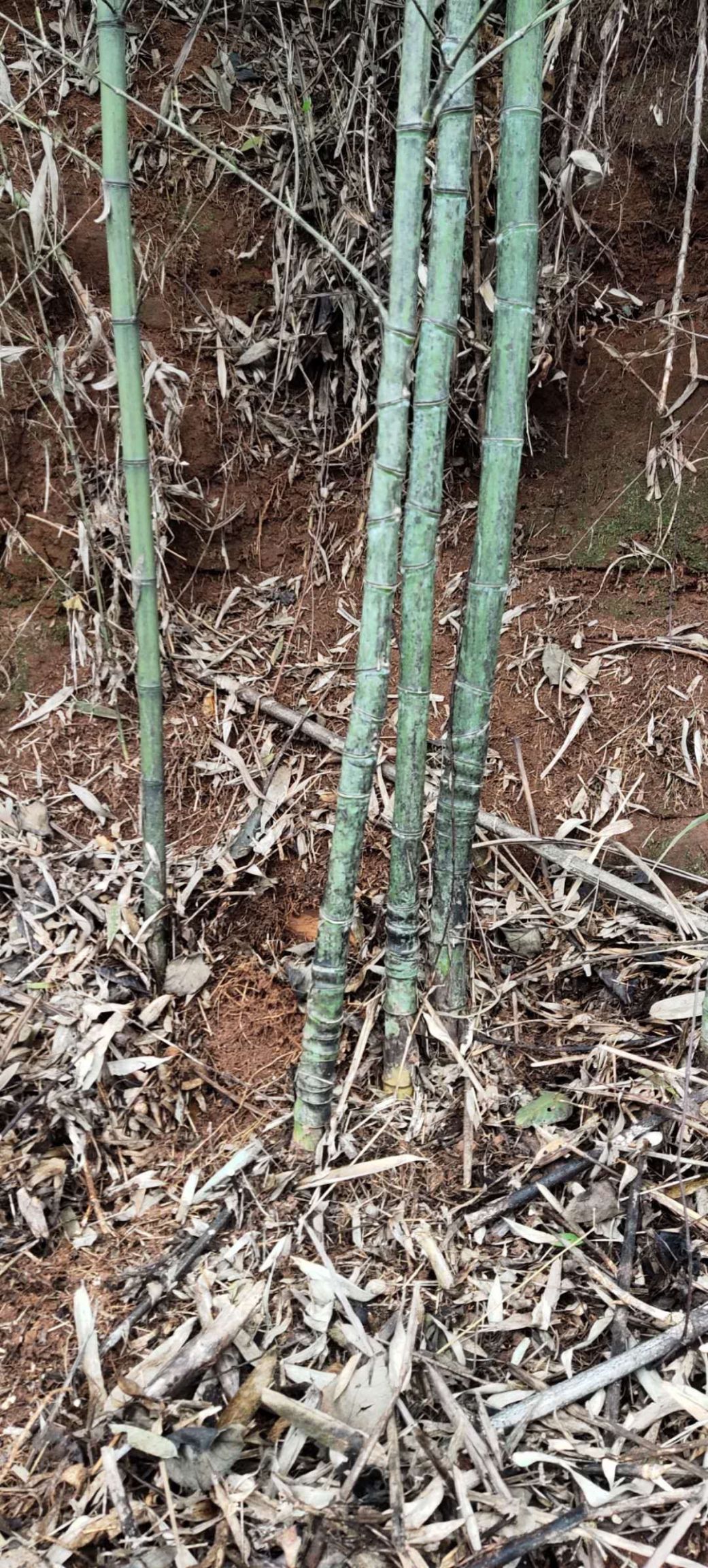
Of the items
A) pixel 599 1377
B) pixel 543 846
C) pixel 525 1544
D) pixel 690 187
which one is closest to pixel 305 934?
pixel 543 846

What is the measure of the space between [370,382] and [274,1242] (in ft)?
6.45

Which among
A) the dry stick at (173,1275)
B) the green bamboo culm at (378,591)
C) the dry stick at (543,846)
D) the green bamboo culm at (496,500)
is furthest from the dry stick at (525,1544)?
the dry stick at (543,846)

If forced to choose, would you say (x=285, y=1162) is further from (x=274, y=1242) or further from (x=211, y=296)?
(x=211, y=296)

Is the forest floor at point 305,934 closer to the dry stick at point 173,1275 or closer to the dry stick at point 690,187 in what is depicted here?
the dry stick at point 173,1275

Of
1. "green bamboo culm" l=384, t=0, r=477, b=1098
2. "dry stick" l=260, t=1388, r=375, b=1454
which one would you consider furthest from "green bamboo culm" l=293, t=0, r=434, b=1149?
"dry stick" l=260, t=1388, r=375, b=1454

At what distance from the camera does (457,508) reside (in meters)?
2.65

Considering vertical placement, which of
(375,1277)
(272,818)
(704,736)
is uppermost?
(704,736)

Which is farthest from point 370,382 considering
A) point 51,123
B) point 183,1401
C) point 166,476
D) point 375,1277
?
point 183,1401

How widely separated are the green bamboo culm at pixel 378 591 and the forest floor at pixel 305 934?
16 centimetres

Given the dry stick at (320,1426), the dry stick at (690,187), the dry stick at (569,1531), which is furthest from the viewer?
the dry stick at (690,187)

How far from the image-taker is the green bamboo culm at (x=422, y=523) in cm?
143

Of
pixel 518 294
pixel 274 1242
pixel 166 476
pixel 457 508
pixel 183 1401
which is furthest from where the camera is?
pixel 457 508

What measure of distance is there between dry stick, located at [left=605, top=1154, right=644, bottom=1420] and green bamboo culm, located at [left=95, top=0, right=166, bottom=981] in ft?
3.23

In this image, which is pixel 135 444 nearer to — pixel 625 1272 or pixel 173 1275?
pixel 173 1275
